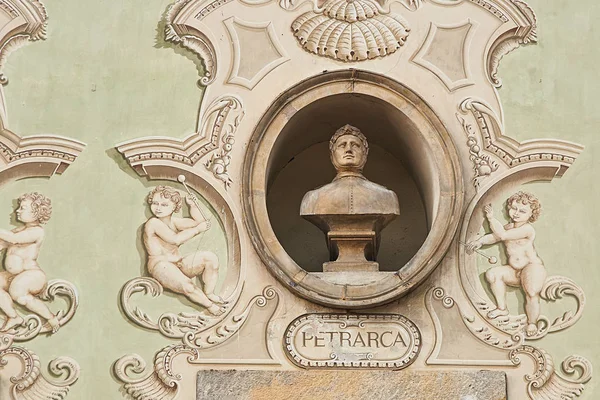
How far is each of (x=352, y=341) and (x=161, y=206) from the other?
1.38 meters

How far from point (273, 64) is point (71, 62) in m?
1.23

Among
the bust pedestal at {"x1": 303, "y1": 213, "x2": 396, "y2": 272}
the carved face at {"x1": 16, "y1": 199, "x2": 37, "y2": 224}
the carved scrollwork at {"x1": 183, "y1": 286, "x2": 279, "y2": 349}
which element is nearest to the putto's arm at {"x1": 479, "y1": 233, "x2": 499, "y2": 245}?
the bust pedestal at {"x1": 303, "y1": 213, "x2": 396, "y2": 272}

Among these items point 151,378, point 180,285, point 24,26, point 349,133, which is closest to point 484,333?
point 349,133

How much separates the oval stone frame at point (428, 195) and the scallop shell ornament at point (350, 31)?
20cm

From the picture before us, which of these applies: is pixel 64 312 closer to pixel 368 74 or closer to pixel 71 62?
pixel 71 62

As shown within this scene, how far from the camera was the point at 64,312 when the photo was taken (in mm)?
10031

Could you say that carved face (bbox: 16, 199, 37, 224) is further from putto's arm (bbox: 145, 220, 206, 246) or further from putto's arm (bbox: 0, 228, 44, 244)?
putto's arm (bbox: 145, 220, 206, 246)

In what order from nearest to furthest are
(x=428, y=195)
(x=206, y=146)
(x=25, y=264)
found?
(x=25, y=264)
(x=206, y=146)
(x=428, y=195)

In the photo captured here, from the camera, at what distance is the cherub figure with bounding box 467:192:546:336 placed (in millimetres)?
10086

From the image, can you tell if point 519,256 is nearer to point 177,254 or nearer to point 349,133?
point 349,133

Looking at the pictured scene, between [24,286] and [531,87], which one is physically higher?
[531,87]

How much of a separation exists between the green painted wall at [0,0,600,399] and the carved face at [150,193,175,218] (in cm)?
8

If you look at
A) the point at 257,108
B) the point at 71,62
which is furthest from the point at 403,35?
the point at 71,62

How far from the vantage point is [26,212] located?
10.2 metres
